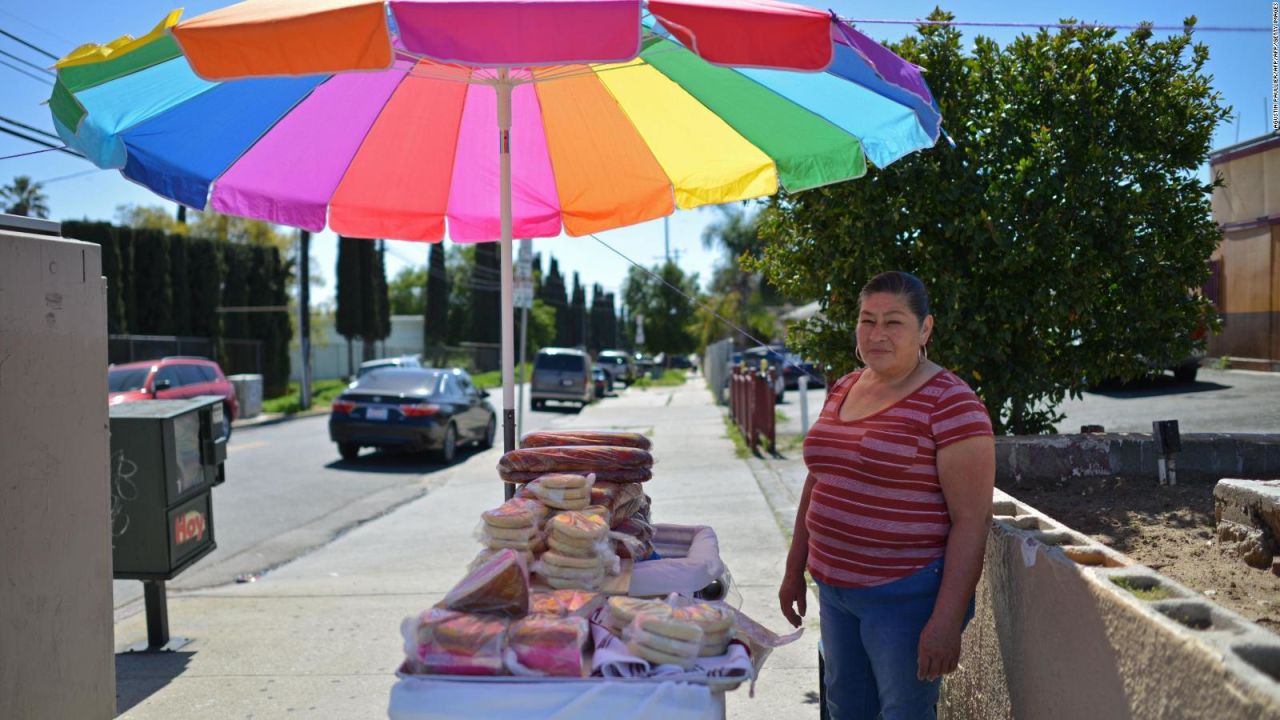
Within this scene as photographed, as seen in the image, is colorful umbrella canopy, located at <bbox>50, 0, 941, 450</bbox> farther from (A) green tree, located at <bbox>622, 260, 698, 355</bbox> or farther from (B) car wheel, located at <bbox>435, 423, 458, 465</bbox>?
(A) green tree, located at <bbox>622, 260, 698, 355</bbox>

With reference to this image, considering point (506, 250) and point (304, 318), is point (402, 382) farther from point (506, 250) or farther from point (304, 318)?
point (304, 318)

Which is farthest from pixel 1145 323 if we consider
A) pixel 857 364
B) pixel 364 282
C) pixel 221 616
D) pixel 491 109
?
pixel 364 282

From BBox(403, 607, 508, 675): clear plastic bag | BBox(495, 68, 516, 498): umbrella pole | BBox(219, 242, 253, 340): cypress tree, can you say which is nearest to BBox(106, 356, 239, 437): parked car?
BBox(495, 68, 516, 498): umbrella pole

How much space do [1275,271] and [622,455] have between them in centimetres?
889

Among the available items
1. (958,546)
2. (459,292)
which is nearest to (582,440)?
(958,546)

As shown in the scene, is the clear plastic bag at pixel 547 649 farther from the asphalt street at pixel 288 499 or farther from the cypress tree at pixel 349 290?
the cypress tree at pixel 349 290

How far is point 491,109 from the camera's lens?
4.87 meters

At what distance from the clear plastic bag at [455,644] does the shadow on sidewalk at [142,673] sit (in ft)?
9.15

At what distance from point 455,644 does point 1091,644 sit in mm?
1570

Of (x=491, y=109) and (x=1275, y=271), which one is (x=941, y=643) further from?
(x=1275, y=271)

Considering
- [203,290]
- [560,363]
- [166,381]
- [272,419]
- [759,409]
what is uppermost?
[203,290]

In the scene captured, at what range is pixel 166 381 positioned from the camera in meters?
18.1

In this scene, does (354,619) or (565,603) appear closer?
(565,603)

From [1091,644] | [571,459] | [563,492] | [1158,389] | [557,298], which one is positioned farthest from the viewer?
[557,298]
